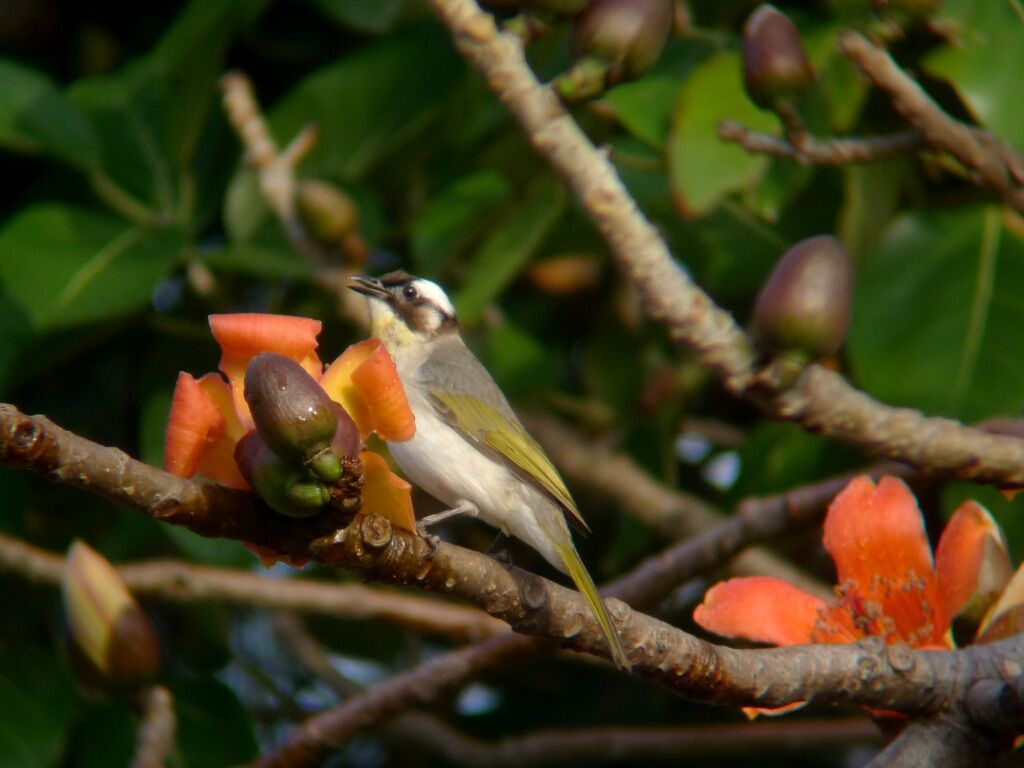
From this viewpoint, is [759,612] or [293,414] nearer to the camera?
[293,414]

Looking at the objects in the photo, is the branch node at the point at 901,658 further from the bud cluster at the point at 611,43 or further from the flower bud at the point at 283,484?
the bud cluster at the point at 611,43

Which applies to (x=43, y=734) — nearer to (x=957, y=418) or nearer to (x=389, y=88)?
(x=389, y=88)

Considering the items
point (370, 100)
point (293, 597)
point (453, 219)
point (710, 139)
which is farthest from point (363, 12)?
point (293, 597)

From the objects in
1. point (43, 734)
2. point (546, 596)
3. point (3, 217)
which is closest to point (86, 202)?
point (3, 217)

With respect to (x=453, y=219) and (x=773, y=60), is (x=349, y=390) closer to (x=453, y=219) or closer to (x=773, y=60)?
(x=773, y=60)

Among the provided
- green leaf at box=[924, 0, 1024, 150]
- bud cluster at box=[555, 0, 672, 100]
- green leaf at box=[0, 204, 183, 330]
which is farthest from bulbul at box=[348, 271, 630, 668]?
green leaf at box=[924, 0, 1024, 150]

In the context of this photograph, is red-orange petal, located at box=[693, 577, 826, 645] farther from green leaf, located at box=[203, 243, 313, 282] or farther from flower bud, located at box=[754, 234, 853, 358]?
green leaf, located at box=[203, 243, 313, 282]
